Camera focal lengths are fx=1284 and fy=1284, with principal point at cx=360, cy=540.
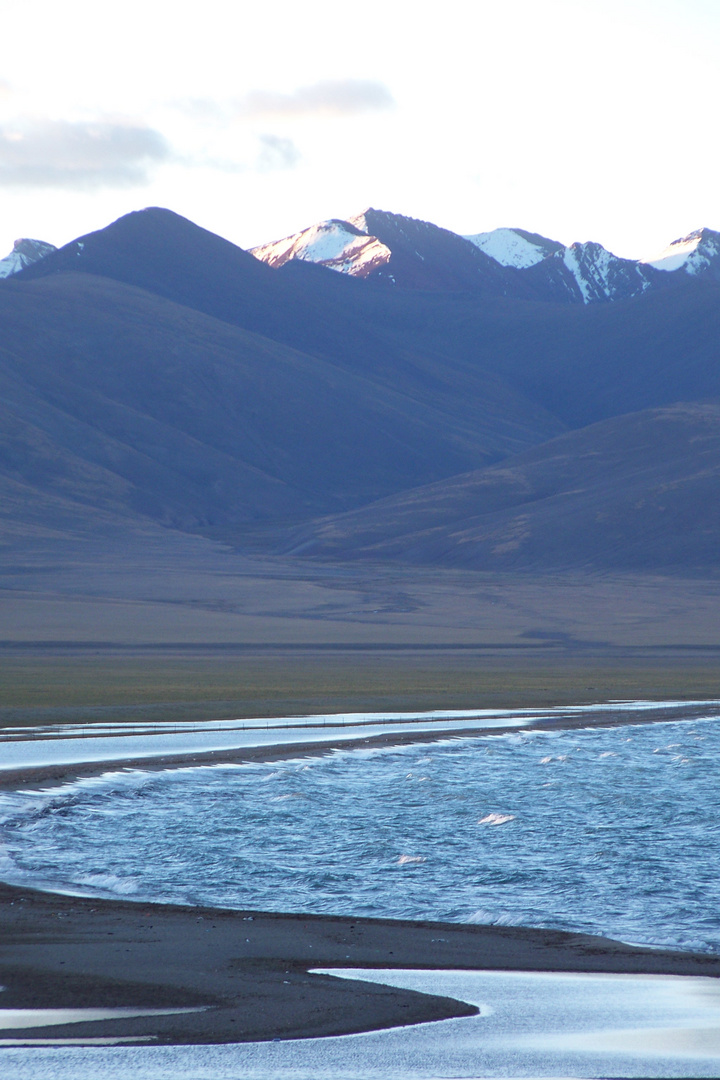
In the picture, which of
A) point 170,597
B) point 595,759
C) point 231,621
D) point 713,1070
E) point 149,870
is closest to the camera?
point 713,1070

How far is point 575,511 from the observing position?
492 feet

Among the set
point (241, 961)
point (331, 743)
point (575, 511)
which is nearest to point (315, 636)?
point (331, 743)

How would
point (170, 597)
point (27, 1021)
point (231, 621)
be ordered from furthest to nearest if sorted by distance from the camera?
point (170, 597) → point (231, 621) → point (27, 1021)

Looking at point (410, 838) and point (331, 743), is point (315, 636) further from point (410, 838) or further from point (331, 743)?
point (410, 838)

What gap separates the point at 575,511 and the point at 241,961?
14034 centimetres

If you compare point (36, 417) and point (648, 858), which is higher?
point (36, 417)

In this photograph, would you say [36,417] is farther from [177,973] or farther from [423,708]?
[177,973]

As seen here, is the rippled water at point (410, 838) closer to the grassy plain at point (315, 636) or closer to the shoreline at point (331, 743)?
the shoreline at point (331, 743)

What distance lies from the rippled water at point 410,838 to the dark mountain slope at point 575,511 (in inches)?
4323

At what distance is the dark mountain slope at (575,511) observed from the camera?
458 ft

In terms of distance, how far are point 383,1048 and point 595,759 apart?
799 inches

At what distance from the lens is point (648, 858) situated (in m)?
18.3

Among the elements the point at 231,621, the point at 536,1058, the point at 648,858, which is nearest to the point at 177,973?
the point at 536,1058

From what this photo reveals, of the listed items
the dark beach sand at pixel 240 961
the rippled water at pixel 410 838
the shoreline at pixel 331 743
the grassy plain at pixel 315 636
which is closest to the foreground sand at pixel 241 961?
the dark beach sand at pixel 240 961
